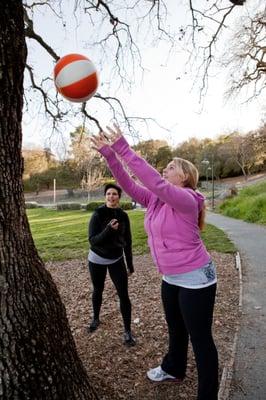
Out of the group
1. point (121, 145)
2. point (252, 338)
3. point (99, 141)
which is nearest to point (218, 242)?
point (252, 338)

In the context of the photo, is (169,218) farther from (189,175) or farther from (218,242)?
(218,242)

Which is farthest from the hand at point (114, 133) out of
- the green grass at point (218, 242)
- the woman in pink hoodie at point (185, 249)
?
the green grass at point (218, 242)

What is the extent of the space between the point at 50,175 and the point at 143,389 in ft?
185

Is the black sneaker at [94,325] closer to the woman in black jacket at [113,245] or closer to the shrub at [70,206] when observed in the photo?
the woman in black jacket at [113,245]

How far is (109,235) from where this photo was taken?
439 centimetres

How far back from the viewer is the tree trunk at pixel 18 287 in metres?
2.29

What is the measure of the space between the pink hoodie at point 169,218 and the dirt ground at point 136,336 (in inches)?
46.5

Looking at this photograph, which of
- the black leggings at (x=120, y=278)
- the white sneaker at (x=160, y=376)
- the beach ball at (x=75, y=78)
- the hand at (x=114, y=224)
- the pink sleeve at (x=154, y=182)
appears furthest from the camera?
the black leggings at (x=120, y=278)

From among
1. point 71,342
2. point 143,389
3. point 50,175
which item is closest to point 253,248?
point 143,389

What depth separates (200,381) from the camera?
2.95m

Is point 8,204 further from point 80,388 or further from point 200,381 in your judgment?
point 200,381

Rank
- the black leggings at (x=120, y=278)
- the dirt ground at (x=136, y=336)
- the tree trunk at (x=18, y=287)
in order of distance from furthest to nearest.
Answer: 1. the black leggings at (x=120, y=278)
2. the dirt ground at (x=136, y=336)
3. the tree trunk at (x=18, y=287)

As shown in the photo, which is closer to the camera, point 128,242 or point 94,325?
point 128,242

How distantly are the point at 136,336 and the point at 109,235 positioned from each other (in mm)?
1363
